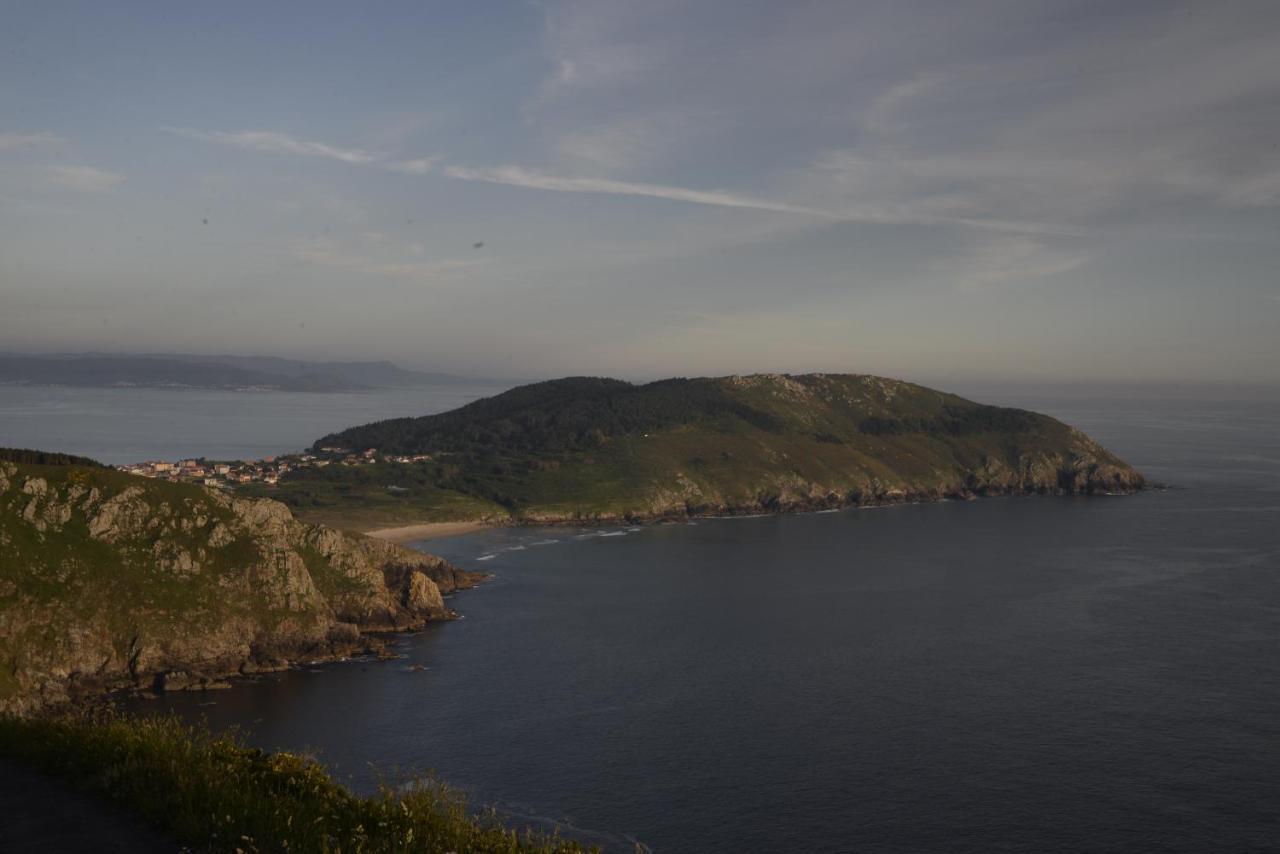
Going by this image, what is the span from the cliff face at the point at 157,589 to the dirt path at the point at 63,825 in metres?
60.9

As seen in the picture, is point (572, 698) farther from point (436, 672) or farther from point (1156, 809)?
point (1156, 809)

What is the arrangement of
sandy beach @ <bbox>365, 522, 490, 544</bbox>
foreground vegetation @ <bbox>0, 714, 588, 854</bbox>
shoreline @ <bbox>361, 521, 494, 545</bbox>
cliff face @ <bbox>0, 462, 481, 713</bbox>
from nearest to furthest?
foreground vegetation @ <bbox>0, 714, 588, 854</bbox> → cliff face @ <bbox>0, 462, 481, 713</bbox> → shoreline @ <bbox>361, 521, 494, 545</bbox> → sandy beach @ <bbox>365, 522, 490, 544</bbox>

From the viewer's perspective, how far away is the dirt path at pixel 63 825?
70.0ft

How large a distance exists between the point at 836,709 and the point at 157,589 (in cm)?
7184

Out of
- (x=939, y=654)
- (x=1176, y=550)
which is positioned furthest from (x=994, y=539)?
(x=939, y=654)

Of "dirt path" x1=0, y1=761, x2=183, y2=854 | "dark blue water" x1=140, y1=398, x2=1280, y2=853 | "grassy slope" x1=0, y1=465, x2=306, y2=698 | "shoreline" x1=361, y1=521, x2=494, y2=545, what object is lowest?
"dark blue water" x1=140, y1=398, x2=1280, y2=853

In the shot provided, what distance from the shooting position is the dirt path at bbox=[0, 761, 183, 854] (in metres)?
21.3

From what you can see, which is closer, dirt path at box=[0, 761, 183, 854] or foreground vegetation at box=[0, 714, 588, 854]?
foreground vegetation at box=[0, 714, 588, 854]

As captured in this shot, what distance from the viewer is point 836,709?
274 feet

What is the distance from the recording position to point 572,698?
286 feet

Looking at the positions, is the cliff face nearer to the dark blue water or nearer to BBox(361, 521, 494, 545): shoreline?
the dark blue water

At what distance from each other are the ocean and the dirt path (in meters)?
11.2

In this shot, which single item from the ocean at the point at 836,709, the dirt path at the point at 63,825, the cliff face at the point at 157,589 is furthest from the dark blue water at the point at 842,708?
the dirt path at the point at 63,825

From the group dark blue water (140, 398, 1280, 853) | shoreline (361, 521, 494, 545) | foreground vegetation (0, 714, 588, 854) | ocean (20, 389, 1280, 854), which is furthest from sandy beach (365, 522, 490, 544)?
foreground vegetation (0, 714, 588, 854)
